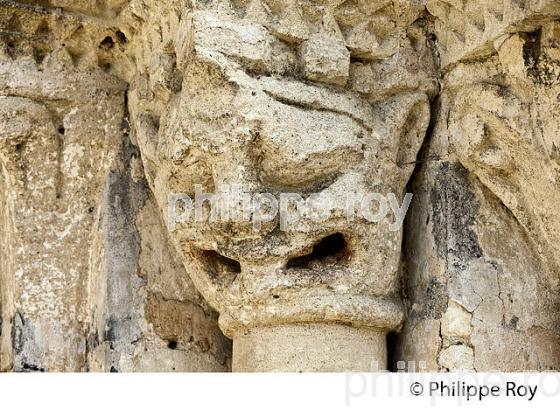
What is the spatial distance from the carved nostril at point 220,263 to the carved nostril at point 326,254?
147 millimetres

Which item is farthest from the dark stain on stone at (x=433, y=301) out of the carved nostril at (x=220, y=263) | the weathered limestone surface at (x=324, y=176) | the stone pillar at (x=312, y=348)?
the carved nostril at (x=220, y=263)

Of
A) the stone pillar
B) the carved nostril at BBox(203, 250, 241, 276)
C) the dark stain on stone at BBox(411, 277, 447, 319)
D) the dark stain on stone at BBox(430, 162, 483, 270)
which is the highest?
the dark stain on stone at BBox(430, 162, 483, 270)

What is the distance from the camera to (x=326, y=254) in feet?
9.39

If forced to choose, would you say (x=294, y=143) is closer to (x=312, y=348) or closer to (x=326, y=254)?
(x=326, y=254)

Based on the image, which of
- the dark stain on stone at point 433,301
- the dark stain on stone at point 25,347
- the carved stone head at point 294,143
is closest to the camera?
the carved stone head at point 294,143

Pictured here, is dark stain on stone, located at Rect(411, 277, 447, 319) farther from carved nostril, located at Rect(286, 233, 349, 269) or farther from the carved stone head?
carved nostril, located at Rect(286, 233, 349, 269)

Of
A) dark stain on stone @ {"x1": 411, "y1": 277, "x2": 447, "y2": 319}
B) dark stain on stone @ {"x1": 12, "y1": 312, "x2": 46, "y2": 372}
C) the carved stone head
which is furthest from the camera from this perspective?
dark stain on stone @ {"x1": 12, "y1": 312, "x2": 46, "y2": 372}

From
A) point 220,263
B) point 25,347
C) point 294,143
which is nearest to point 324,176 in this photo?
point 294,143

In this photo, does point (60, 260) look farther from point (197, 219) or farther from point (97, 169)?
point (197, 219)

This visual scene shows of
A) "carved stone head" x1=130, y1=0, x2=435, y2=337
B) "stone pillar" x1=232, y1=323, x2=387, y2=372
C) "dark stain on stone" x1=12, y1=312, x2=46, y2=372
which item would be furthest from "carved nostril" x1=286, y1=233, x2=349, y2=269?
"dark stain on stone" x1=12, y1=312, x2=46, y2=372

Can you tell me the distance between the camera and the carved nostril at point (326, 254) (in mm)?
2816

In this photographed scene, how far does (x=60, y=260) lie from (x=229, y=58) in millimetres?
778

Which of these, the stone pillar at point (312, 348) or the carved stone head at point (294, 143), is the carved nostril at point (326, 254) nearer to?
the carved stone head at point (294, 143)

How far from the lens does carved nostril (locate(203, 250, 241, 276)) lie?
2895 mm
